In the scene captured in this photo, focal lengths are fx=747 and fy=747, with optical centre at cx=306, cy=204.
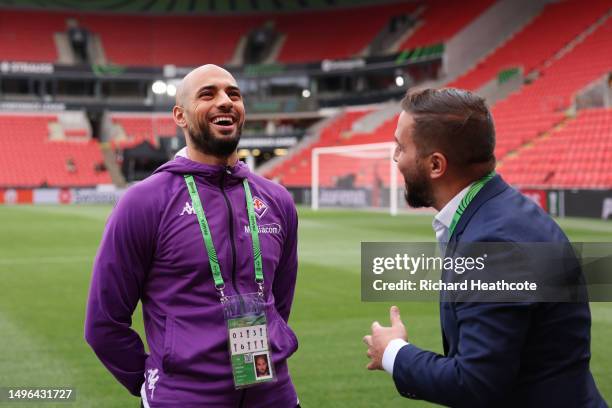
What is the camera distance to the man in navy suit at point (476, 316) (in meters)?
2.02

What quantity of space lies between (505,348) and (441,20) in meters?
46.5

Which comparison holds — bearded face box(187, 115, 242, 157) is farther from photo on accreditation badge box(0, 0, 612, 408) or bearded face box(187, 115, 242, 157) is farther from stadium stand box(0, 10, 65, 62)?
stadium stand box(0, 10, 65, 62)

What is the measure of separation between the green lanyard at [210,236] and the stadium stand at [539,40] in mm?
35920

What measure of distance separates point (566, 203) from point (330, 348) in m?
17.7

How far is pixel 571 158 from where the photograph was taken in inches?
986

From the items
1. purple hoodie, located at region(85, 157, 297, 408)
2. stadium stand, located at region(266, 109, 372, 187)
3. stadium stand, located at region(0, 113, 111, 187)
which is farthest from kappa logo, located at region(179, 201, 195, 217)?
stadium stand, located at region(0, 113, 111, 187)

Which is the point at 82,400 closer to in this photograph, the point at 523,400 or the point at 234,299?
the point at 234,299

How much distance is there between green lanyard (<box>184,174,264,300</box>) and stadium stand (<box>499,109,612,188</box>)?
70.9 feet

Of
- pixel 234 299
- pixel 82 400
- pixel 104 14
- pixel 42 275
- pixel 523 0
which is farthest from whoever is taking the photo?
pixel 104 14

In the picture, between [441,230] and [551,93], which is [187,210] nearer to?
[441,230]

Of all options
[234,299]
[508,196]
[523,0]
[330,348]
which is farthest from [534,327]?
[523,0]

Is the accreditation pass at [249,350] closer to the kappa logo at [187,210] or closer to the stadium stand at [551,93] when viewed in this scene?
the kappa logo at [187,210]

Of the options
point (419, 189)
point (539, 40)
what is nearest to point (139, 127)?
point (539, 40)

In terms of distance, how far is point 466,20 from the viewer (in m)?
44.1
